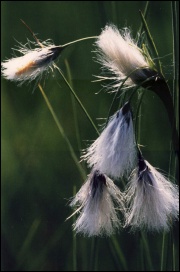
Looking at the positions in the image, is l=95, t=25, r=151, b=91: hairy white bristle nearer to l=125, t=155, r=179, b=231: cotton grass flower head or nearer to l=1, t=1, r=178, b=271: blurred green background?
l=125, t=155, r=179, b=231: cotton grass flower head

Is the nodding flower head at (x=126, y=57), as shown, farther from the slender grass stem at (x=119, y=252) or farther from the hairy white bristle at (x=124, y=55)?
the slender grass stem at (x=119, y=252)

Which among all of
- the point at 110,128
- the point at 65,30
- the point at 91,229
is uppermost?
the point at 65,30

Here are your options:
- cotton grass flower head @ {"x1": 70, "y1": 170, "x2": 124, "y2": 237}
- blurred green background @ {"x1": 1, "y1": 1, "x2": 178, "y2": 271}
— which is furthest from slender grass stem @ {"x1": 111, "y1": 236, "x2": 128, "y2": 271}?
cotton grass flower head @ {"x1": 70, "y1": 170, "x2": 124, "y2": 237}

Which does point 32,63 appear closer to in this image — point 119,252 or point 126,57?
point 126,57

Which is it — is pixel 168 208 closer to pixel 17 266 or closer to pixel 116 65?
pixel 116 65

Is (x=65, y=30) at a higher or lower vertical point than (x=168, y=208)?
higher

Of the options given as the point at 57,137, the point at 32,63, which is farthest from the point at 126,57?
the point at 57,137

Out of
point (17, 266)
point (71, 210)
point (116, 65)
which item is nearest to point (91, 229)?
point (116, 65)
